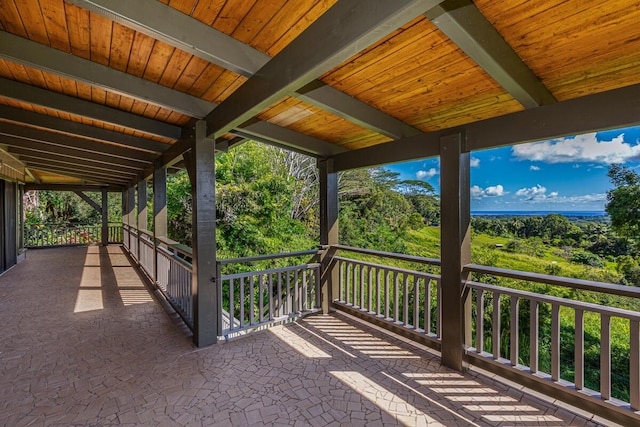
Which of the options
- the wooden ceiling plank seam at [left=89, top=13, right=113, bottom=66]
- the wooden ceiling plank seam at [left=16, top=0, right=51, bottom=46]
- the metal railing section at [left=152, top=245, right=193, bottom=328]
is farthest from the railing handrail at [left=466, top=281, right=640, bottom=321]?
the wooden ceiling plank seam at [left=16, top=0, right=51, bottom=46]

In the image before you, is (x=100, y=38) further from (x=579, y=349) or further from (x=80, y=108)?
(x=579, y=349)

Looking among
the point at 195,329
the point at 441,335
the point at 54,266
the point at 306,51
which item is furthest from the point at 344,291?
the point at 54,266

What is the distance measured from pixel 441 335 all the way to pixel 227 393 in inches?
81.3

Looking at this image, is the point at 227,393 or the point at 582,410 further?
the point at 227,393

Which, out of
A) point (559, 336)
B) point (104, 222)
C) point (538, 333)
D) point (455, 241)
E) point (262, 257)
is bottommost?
point (538, 333)

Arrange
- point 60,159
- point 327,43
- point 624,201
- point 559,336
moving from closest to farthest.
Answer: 1. point 327,43
2. point 559,336
3. point 60,159
4. point 624,201

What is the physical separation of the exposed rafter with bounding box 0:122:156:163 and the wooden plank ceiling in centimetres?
188

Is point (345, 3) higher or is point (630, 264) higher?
point (345, 3)

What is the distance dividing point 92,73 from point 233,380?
2855mm

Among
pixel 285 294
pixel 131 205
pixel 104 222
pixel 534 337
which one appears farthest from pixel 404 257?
pixel 104 222

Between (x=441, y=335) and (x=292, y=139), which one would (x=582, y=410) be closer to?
(x=441, y=335)

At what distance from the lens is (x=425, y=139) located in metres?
3.06

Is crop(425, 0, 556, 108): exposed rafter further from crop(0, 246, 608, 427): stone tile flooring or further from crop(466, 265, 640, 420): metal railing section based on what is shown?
crop(0, 246, 608, 427): stone tile flooring

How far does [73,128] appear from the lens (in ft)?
13.0
